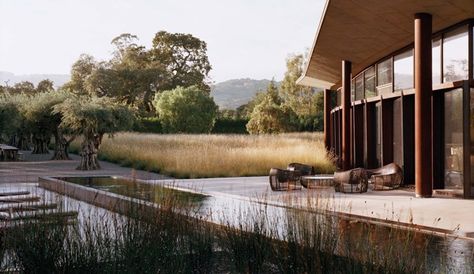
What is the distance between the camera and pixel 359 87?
1608cm

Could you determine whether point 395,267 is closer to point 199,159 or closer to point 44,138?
point 199,159

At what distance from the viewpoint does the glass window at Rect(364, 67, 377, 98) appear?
47.9 feet

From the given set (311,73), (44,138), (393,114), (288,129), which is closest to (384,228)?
(393,114)

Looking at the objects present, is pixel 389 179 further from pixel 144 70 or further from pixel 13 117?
pixel 144 70

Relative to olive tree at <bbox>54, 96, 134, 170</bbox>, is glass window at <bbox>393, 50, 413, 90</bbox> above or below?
above

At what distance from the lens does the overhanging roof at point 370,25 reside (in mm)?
9742

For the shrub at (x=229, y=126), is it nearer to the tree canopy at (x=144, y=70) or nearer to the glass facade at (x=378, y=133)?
the tree canopy at (x=144, y=70)

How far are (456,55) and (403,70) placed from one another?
205cm

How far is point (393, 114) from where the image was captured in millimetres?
13195

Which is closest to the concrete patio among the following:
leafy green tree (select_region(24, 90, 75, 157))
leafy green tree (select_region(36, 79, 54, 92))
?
leafy green tree (select_region(24, 90, 75, 157))

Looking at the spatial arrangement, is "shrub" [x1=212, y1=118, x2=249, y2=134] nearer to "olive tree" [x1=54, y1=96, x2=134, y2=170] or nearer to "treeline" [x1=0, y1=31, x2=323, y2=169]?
"treeline" [x1=0, y1=31, x2=323, y2=169]

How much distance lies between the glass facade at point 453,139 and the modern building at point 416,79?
0.05 ft

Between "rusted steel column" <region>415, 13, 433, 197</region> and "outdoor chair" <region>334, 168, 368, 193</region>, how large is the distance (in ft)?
3.25

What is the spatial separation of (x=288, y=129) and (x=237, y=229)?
3145 centimetres
